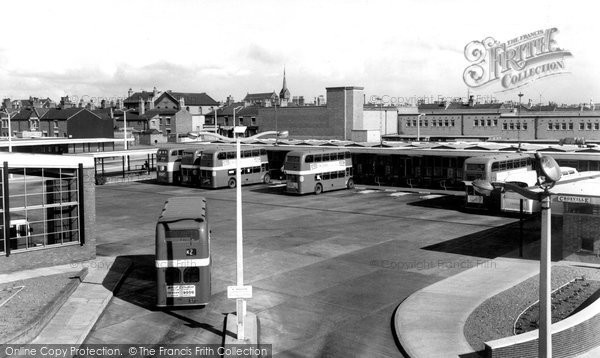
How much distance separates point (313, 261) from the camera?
28.0 meters

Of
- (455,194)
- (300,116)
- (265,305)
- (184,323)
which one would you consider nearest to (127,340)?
(184,323)

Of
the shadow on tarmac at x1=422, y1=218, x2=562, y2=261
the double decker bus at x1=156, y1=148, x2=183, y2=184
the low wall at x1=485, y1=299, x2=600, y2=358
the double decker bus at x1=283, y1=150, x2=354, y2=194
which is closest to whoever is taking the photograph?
the low wall at x1=485, y1=299, x2=600, y2=358

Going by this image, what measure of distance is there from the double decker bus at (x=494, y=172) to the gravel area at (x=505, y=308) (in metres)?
16.5

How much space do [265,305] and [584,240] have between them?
49.0ft

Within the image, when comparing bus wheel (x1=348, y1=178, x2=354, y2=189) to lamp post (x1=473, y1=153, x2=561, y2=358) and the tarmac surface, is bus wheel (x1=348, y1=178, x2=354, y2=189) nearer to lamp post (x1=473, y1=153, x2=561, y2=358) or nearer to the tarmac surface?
the tarmac surface

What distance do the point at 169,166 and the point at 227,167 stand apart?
23.7 feet

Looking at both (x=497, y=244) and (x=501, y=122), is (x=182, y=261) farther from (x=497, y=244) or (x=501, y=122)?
(x=501, y=122)

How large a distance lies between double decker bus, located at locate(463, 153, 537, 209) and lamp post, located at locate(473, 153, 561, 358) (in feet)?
95.9

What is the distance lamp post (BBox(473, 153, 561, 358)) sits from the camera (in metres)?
11.7

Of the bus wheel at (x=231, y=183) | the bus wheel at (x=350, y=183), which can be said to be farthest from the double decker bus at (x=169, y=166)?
the bus wheel at (x=350, y=183)

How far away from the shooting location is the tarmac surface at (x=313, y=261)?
750 inches

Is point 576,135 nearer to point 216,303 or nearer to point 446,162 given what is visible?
point 446,162

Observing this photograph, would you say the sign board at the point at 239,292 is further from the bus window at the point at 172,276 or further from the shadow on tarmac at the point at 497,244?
the shadow on tarmac at the point at 497,244

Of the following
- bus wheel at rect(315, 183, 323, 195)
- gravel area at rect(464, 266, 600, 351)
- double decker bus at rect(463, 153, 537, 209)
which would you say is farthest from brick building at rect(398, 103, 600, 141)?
gravel area at rect(464, 266, 600, 351)
